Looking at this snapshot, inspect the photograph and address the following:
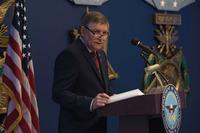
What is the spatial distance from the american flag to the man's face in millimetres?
726

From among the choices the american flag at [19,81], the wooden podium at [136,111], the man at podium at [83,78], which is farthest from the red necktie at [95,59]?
the american flag at [19,81]

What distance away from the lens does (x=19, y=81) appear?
304 centimetres

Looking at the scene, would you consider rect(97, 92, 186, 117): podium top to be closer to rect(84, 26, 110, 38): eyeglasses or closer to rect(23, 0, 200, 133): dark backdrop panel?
rect(84, 26, 110, 38): eyeglasses

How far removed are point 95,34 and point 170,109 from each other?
2.16 ft

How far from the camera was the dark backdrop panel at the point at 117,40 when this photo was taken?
12.5 ft

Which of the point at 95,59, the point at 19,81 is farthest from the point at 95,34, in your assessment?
the point at 19,81

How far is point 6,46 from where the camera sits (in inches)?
135

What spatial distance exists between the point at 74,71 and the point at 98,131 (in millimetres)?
371

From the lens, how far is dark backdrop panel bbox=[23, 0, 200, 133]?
12.5ft

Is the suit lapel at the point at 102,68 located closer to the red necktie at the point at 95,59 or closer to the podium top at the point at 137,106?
the red necktie at the point at 95,59

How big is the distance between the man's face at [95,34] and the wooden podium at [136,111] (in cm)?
47

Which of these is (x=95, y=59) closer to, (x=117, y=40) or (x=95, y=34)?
(x=95, y=34)

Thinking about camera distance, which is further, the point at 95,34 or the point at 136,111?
the point at 95,34

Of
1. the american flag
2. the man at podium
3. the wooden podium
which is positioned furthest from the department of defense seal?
the american flag
